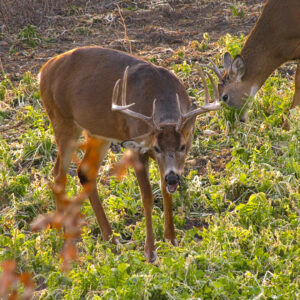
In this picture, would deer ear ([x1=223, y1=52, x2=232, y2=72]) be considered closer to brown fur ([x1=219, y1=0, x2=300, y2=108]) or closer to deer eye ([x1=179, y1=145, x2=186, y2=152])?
brown fur ([x1=219, y1=0, x2=300, y2=108])

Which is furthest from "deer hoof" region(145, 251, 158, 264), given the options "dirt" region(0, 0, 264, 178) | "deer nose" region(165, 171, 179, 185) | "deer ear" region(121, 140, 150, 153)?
"dirt" region(0, 0, 264, 178)

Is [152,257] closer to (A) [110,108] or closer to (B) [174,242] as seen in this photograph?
(B) [174,242]

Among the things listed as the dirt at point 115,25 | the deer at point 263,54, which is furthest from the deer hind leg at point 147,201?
the dirt at point 115,25

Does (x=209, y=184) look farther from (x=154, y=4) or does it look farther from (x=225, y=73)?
(x=154, y=4)

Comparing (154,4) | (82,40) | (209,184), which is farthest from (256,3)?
(209,184)

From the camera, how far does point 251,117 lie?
8.29 meters

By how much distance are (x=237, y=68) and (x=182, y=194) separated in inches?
113

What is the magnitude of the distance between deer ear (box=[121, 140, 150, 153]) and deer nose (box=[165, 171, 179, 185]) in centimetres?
37

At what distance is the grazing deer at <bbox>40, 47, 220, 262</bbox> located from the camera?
217 inches

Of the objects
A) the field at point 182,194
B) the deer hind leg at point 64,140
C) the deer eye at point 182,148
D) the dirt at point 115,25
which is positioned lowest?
the dirt at point 115,25

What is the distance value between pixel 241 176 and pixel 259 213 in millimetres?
716

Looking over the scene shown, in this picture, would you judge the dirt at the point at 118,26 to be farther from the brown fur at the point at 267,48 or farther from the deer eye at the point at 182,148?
the deer eye at the point at 182,148

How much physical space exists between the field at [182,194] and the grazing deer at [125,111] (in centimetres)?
38

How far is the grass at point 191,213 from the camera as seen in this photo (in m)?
4.67
